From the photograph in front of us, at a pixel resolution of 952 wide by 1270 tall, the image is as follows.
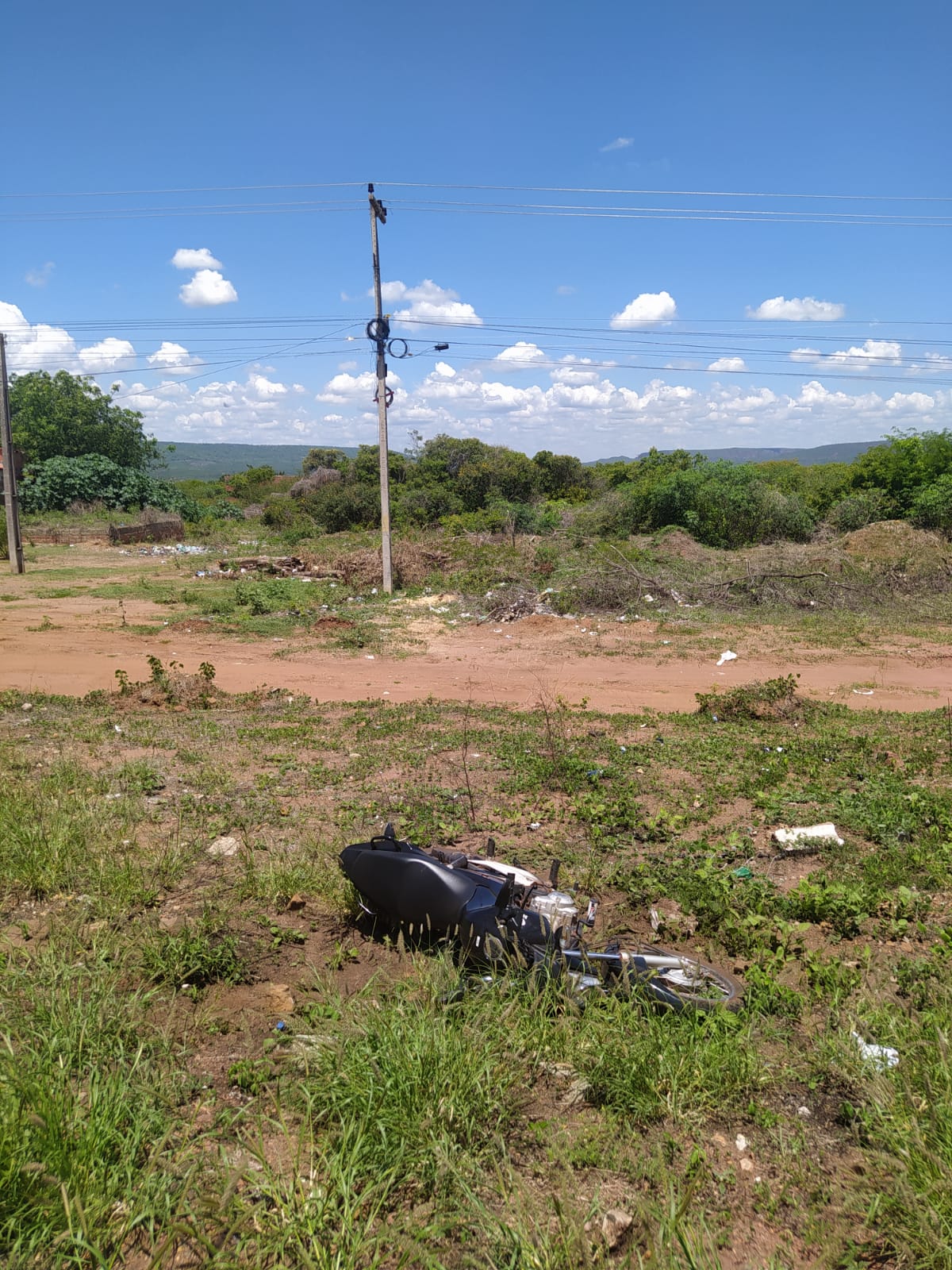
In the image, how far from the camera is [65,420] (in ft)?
106

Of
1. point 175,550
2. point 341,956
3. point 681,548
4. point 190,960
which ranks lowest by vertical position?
point 341,956

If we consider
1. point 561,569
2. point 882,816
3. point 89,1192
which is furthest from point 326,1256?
point 561,569

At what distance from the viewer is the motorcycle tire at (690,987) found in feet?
9.44

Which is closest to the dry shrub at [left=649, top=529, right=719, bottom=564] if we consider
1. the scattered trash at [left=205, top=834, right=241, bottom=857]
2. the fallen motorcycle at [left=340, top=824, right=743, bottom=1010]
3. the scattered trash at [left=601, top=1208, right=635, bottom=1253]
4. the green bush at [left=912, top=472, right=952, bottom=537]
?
the green bush at [left=912, top=472, right=952, bottom=537]

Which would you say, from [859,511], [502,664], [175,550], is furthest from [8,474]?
[859,511]

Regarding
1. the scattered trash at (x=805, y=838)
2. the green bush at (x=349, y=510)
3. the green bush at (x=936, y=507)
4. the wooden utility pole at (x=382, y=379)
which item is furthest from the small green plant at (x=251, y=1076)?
the green bush at (x=349, y=510)

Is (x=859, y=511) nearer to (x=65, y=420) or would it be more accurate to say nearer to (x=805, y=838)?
(x=805, y=838)

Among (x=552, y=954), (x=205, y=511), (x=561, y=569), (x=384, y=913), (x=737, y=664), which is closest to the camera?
(x=552, y=954)

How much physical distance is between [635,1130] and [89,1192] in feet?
4.85

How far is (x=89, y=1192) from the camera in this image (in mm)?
1915

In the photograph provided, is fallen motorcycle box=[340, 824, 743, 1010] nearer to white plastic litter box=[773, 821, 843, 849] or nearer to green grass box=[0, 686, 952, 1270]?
green grass box=[0, 686, 952, 1270]

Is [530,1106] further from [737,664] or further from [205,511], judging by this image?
[205,511]

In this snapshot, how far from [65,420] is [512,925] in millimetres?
35147

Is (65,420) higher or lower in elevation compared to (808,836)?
higher
